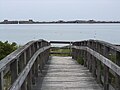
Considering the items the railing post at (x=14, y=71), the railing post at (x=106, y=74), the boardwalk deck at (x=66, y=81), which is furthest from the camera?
the boardwalk deck at (x=66, y=81)

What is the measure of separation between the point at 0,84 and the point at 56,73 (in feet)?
22.5

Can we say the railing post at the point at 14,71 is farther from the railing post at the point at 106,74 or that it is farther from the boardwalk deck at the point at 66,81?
the boardwalk deck at the point at 66,81

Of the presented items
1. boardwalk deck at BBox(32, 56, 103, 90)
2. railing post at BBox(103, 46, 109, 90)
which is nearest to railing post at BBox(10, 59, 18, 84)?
railing post at BBox(103, 46, 109, 90)

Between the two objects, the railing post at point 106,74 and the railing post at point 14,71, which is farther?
the railing post at point 106,74

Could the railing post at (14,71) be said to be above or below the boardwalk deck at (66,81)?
above

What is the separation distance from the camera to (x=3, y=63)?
4.43 m

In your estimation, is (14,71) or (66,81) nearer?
(14,71)

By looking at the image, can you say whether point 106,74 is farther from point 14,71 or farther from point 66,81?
point 14,71

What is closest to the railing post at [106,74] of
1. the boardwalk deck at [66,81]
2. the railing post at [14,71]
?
the boardwalk deck at [66,81]

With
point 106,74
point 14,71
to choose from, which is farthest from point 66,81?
point 14,71

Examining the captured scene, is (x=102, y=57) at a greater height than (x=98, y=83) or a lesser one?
greater

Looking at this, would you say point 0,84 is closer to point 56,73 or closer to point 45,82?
point 45,82

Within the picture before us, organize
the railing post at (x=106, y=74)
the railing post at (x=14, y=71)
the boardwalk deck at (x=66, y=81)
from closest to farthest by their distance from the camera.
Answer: the railing post at (x=14, y=71), the railing post at (x=106, y=74), the boardwalk deck at (x=66, y=81)

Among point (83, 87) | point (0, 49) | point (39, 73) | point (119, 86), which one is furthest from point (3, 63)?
point (0, 49)
